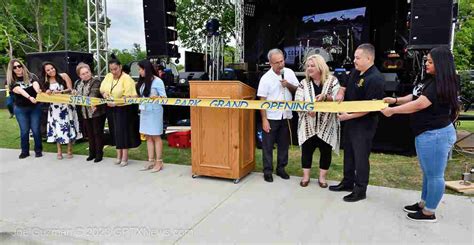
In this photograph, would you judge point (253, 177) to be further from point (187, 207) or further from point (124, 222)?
point (124, 222)

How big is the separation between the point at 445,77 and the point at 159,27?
5.90 meters

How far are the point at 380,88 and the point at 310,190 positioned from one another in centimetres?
134

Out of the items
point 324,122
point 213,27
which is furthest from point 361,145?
point 213,27

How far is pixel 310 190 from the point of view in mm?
3918

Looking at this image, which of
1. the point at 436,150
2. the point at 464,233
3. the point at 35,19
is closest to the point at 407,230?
the point at 464,233

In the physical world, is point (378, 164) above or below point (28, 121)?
below

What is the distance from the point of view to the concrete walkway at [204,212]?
288 centimetres

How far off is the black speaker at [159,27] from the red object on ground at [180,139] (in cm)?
198

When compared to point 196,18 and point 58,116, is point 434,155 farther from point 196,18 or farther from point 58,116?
point 196,18

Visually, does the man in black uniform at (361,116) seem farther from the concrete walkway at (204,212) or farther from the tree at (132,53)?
the tree at (132,53)

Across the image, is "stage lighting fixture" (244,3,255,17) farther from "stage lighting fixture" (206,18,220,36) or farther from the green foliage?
the green foliage

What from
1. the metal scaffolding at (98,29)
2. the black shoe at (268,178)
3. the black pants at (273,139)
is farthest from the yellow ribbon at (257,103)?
the metal scaffolding at (98,29)

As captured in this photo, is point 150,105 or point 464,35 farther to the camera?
point 464,35

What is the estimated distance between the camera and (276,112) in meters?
4.19
